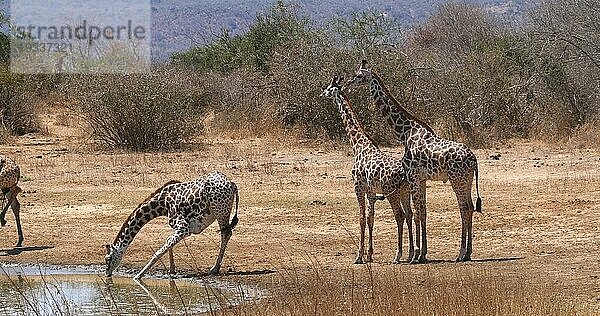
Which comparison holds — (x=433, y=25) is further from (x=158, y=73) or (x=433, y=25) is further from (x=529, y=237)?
(x=529, y=237)

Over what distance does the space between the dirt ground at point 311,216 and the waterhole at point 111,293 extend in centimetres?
61

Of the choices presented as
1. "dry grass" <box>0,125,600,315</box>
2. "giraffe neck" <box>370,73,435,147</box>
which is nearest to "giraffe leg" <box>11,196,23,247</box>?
"dry grass" <box>0,125,600,315</box>

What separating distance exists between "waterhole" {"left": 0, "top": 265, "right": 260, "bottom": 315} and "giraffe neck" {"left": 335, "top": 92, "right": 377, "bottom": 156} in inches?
104

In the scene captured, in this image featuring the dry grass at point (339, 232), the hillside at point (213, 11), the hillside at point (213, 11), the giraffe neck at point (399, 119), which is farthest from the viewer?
the hillside at point (213, 11)

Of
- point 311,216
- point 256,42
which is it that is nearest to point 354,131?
point 311,216

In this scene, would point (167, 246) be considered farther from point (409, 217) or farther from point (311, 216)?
point (311, 216)

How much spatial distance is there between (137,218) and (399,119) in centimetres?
365

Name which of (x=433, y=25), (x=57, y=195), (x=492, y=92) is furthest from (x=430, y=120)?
(x=433, y=25)

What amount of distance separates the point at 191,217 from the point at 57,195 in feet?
24.7

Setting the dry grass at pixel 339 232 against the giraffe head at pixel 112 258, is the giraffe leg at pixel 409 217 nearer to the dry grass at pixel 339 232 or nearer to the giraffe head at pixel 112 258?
the dry grass at pixel 339 232

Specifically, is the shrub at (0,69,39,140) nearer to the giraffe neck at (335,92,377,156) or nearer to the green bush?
the green bush

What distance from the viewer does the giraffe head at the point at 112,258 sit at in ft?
44.4

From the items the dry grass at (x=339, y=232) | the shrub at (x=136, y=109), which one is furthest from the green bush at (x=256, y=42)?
the dry grass at (x=339, y=232)

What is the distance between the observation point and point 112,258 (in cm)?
1355
